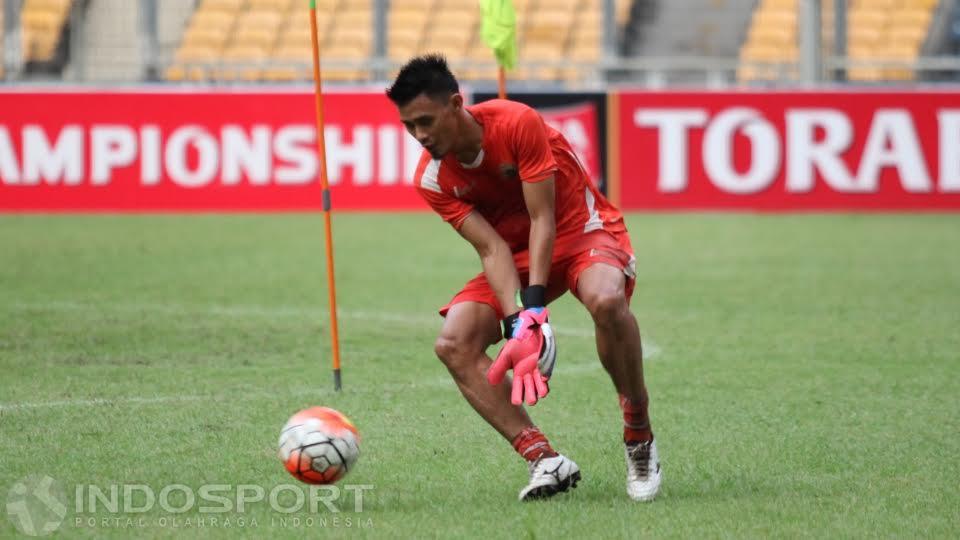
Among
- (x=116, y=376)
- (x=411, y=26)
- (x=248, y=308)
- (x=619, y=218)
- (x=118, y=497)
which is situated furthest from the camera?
(x=411, y=26)

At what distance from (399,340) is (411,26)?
547 inches

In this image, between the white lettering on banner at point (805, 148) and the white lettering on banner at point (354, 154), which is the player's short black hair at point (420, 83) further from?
the white lettering on banner at point (805, 148)

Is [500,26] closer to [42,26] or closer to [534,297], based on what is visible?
[534,297]

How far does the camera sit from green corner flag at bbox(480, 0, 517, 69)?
35.6 ft

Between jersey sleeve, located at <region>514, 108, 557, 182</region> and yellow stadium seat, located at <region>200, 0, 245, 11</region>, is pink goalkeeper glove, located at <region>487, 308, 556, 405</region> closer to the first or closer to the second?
jersey sleeve, located at <region>514, 108, 557, 182</region>

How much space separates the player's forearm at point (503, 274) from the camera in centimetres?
614

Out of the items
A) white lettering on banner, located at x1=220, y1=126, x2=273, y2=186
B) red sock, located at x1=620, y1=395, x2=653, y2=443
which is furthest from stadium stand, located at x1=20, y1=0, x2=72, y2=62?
red sock, located at x1=620, y1=395, x2=653, y2=443

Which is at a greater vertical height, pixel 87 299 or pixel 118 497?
pixel 118 497

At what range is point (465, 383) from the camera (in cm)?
630

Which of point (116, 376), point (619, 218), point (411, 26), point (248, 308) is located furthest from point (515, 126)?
point (411, 26)

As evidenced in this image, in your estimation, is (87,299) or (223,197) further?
(223,197)

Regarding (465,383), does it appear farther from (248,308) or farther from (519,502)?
(248,308)

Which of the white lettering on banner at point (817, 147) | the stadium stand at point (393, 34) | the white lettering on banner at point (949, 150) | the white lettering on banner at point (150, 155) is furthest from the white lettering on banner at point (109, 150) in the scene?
the white lettering on banner at point (949, 150)

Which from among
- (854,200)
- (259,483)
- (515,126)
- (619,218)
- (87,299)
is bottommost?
(854,200)
